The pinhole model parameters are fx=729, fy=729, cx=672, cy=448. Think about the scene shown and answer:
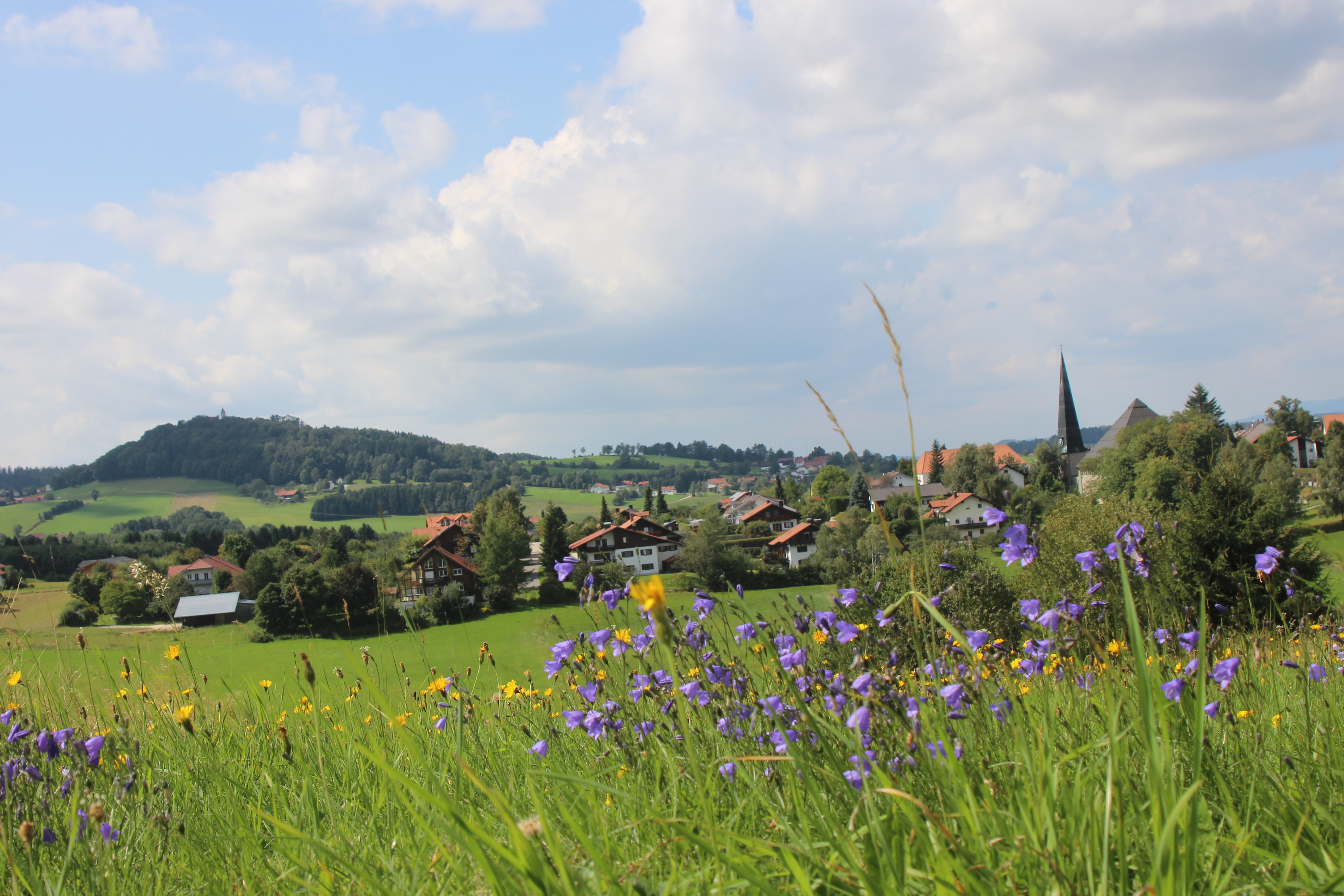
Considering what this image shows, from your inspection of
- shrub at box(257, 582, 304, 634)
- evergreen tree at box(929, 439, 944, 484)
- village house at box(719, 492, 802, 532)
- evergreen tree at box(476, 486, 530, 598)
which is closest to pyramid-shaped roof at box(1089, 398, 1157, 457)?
evergreen tree at box(929, 439, 944, 484)

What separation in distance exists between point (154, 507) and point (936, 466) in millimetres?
116561

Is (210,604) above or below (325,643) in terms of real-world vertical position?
below

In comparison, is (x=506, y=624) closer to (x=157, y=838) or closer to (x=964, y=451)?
(x=157, y=838)

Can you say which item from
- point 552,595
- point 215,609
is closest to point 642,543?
point 552,595

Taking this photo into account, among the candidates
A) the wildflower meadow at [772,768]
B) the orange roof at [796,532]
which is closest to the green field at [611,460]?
the orange roof at [796,532]

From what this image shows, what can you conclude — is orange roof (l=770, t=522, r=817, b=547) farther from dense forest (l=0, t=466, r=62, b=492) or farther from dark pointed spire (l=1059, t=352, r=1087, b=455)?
dense forest (l=0, t=466, r=62, b=492)

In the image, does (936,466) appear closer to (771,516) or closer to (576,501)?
(771,516)

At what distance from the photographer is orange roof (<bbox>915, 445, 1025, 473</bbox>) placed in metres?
107

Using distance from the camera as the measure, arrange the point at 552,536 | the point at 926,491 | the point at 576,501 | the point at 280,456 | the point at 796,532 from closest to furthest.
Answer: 1. the point at 552,536
2. the point at 796,532
3. the point at 926,491
4. the point at 576,501
5. the point at 280,456

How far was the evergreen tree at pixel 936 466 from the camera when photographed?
92.4m

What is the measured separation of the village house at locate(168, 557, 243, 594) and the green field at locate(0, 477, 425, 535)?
14.7m

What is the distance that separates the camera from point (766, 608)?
19547 millimetres

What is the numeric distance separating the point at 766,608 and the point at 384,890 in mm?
18927

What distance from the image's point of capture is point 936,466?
89375 millimetres
